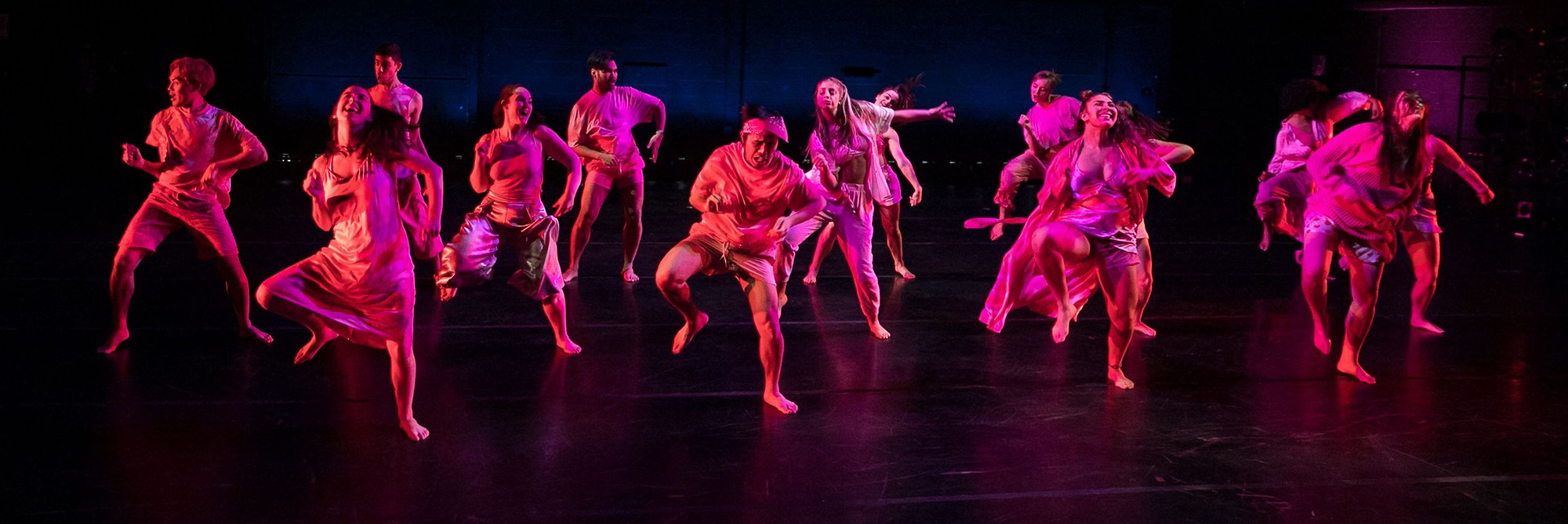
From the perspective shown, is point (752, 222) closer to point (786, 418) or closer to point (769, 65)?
point (786, 418)

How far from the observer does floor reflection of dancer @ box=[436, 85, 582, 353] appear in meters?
6.18

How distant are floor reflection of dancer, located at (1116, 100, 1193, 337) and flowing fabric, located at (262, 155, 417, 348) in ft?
9.80

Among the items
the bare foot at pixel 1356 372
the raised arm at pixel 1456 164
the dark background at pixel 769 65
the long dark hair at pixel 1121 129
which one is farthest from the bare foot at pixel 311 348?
the dark background at pixel 769 65

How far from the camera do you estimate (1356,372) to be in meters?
6.23

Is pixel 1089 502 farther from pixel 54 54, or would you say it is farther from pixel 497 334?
pixel 54 54

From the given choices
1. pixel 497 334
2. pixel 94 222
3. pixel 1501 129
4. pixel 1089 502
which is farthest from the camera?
pixel 1501 129

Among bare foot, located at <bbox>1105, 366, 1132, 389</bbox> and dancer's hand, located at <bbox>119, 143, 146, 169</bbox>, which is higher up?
dancer's hand, located at <bbox>119, 143, 146, 169</bbox>

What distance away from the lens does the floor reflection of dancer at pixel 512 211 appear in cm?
618

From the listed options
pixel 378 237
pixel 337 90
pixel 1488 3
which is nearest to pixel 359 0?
pixel 337 90

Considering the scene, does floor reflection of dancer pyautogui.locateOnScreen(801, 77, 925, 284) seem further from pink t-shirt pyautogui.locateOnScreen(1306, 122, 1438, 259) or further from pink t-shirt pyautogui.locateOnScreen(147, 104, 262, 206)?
pink t-shirt pyautogui.locateOnScreen(147, 104, 262, 206)

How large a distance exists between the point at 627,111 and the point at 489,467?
452cm

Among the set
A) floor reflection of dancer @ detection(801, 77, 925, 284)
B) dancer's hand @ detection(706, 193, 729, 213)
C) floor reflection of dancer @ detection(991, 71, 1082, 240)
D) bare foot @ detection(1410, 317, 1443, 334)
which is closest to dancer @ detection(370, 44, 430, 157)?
floor reflection of dancer @ detection(801, 77, 925, 284)

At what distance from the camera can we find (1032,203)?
15.6 meters

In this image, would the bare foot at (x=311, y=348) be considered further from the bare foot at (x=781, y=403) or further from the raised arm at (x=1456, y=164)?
the raised arm at (x=1456, y=164)
